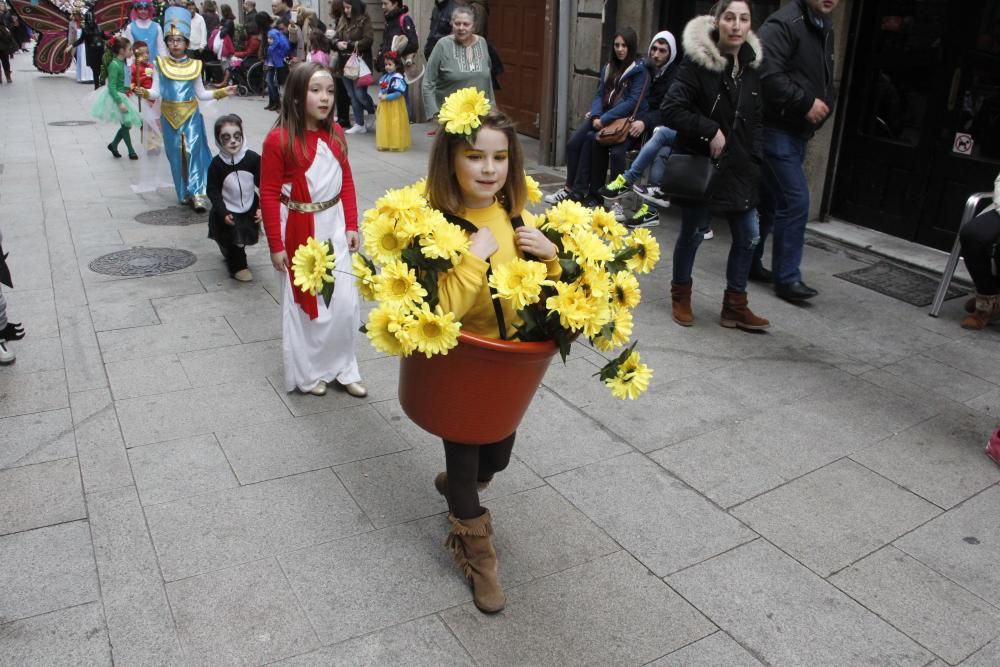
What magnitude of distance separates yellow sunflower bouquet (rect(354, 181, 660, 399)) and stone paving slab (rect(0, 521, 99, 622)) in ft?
5.23

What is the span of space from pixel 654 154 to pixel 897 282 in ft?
8.45

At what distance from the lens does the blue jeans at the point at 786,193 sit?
19.9 feet

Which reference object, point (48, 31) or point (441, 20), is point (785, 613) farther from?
point (48, 31)

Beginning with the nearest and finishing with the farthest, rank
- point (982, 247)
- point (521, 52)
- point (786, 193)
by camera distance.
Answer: point (982, 247)
point (786, 193)
point (521, 52)

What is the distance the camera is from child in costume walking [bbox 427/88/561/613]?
2.93 metres

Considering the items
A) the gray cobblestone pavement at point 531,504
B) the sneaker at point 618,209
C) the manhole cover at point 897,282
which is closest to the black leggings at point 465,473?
the gray cobblestone pavement at point 531,504

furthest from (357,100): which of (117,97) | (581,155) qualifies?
(581,155)

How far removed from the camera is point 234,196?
21.9 feet

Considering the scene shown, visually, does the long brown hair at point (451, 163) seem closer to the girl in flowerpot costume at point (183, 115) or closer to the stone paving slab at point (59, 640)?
the stone paving slab at point (59, 640)

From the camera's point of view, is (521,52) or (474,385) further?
(521,52)

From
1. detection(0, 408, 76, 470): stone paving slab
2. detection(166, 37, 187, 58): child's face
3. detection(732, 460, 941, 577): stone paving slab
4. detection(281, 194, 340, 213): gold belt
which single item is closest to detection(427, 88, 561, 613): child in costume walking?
detection(732, 460, 941, 577): stone paving slab

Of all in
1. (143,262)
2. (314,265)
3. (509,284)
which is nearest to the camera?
(509,284)

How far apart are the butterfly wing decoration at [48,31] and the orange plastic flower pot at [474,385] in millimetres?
22410

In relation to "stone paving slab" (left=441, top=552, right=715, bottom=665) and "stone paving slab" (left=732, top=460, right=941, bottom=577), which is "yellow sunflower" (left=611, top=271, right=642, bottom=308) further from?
"stone paving slab" (left=732, top=460, right=941, bottom=577)
